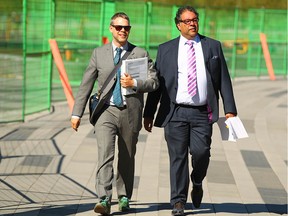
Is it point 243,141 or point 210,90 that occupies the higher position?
point 210,90

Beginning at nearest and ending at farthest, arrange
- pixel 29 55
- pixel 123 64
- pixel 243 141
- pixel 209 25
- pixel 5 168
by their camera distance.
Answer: pixel 123 64 → pixel 5 168 → pixel 243 141 → pixel 29 55 → pixel 209 25

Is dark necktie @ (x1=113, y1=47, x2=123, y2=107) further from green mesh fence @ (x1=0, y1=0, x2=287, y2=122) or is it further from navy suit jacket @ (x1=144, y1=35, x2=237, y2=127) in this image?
green mesh fence @ (x1=0, y1=0, x2=287, y2=122)

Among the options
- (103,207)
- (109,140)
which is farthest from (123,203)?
(109,140)

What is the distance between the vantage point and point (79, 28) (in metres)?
17.5

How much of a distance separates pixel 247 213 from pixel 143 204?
3.24ft

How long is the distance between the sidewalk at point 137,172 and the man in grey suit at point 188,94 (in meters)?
0.57

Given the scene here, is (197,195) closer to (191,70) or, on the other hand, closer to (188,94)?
(188,94)

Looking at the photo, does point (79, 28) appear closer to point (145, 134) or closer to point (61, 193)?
point (145, 134)

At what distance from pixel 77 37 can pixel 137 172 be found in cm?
873

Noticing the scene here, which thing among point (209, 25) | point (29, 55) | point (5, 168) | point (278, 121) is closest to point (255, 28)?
point (209, 25)

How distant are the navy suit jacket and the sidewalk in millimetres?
1013

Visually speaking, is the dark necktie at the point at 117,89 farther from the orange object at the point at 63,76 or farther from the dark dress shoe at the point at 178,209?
the orange object at the point at 63,76

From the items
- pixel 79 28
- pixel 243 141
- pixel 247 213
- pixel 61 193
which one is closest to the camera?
pixel 247 213

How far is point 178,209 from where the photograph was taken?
23.3 feet
